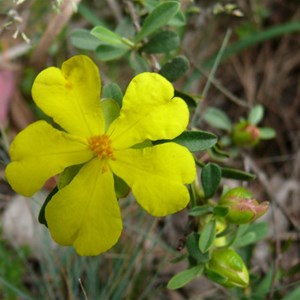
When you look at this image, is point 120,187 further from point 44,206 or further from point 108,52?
point 108,52

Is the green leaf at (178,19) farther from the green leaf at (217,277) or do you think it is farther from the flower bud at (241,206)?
the green leaf at (217,277)

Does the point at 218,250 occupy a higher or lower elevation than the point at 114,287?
higher

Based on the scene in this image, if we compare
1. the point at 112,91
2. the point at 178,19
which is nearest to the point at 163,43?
the point at 178,19

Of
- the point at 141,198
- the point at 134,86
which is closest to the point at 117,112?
the point at 134,86

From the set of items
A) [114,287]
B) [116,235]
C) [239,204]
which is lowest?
[114,287]

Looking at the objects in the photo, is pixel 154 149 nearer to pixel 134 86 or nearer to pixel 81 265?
pixel 134 86

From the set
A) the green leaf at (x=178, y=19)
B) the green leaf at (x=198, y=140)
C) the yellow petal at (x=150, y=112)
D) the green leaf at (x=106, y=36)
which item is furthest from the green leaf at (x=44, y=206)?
the green leaf at (x=178, y=19)

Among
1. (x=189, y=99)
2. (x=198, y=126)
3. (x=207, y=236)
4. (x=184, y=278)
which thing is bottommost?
(x=198, y=126)

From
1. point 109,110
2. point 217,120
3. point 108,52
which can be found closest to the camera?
point 109,110
